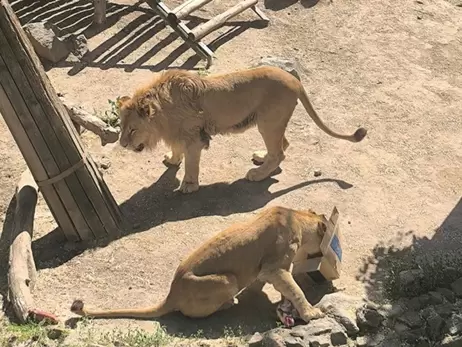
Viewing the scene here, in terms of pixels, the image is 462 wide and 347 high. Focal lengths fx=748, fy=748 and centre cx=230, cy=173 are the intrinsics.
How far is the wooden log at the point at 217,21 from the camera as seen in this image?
41.3 ft

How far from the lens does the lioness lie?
7.18 metres

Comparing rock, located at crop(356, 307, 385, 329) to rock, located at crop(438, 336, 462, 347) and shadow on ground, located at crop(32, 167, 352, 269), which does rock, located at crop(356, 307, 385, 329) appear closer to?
rock, located at crop(438, 336, 462, 347)

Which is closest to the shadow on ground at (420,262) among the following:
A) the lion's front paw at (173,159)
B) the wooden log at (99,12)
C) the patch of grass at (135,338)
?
the patch of grass at (135,338)

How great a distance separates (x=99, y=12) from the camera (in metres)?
13.2

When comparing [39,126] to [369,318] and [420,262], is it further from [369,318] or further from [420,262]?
[420,262]

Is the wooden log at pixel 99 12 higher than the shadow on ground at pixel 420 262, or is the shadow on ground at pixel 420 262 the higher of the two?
the wooden log at pixel 99 12

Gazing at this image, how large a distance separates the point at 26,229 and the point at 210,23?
585 centimetres

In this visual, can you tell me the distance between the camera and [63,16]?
523 inches

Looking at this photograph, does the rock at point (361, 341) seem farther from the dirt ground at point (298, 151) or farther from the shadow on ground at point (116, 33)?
the shadow on ground at point (116, 33)

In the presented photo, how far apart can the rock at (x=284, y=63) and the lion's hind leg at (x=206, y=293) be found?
5.34 m

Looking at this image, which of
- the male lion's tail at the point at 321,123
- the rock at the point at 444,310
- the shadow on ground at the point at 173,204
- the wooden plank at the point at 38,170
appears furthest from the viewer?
the male lion's tail at the point at 321,123

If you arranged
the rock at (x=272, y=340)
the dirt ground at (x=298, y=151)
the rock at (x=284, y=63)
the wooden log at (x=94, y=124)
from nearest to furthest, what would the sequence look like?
the rock at (x=272, y=340) < the dirt ground at (x=298, y=151) < the wooden log at (x=94, y=124) < the rock at (x=284, y=63)

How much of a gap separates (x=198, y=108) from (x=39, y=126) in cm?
205

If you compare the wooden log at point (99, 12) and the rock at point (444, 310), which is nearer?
the rock at point (444, 310)
